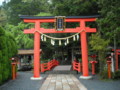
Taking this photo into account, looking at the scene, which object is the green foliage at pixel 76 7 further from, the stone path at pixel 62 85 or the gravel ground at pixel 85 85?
the gravel ground at pixel 85 85

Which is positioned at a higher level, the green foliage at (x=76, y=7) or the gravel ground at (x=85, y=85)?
the green foliage at (x=76, y=7)

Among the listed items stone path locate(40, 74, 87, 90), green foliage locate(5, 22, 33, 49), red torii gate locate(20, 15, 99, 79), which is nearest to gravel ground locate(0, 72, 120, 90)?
stone path locate(40, 74, 87, 90)

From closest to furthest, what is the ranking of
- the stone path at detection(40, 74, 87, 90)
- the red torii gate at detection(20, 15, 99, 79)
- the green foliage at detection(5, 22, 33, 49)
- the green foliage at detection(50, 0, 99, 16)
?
the stone path at detection(40, 74, 87, 90) → the red torii gate at detection(20, 15, 99, 79) → the green foliage at detection(50, 0, 99, 16) → the green foliage at detection(5, 22, 33, 49)

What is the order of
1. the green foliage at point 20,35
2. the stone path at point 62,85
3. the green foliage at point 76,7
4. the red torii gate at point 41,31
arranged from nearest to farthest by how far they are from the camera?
the stone path at point 62,85 → the red torii gate at point 41,31 → the green foliage at point 76,7 → the green foliage at point 20,35

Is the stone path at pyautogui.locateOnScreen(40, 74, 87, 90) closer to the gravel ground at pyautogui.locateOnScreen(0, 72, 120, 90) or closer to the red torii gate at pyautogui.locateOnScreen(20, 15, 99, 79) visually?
the gravel ground at pyautogui.locateOnScreen(0, 72, 120, 90)

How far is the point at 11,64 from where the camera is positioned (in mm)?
11445

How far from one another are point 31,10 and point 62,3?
1452 centimetres

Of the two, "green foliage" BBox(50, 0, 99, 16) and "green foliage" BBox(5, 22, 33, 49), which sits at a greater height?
"green foliage" BBox(50, 0, 99, 16)

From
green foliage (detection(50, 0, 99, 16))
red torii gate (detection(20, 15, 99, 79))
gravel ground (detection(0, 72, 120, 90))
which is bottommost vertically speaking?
gravel ground (detection(0, 72, 120, 90))

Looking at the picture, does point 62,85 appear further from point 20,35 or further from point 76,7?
point 20,35

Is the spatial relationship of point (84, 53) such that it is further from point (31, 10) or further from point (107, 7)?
point (31, 10)

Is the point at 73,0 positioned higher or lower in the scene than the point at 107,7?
higher

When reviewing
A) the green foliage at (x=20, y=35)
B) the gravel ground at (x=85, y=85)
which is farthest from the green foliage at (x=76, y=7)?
the green foliage at (x=20, y=35)

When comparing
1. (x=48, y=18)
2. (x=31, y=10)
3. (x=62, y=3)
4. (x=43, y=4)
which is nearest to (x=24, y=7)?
(x=31, y=10)
